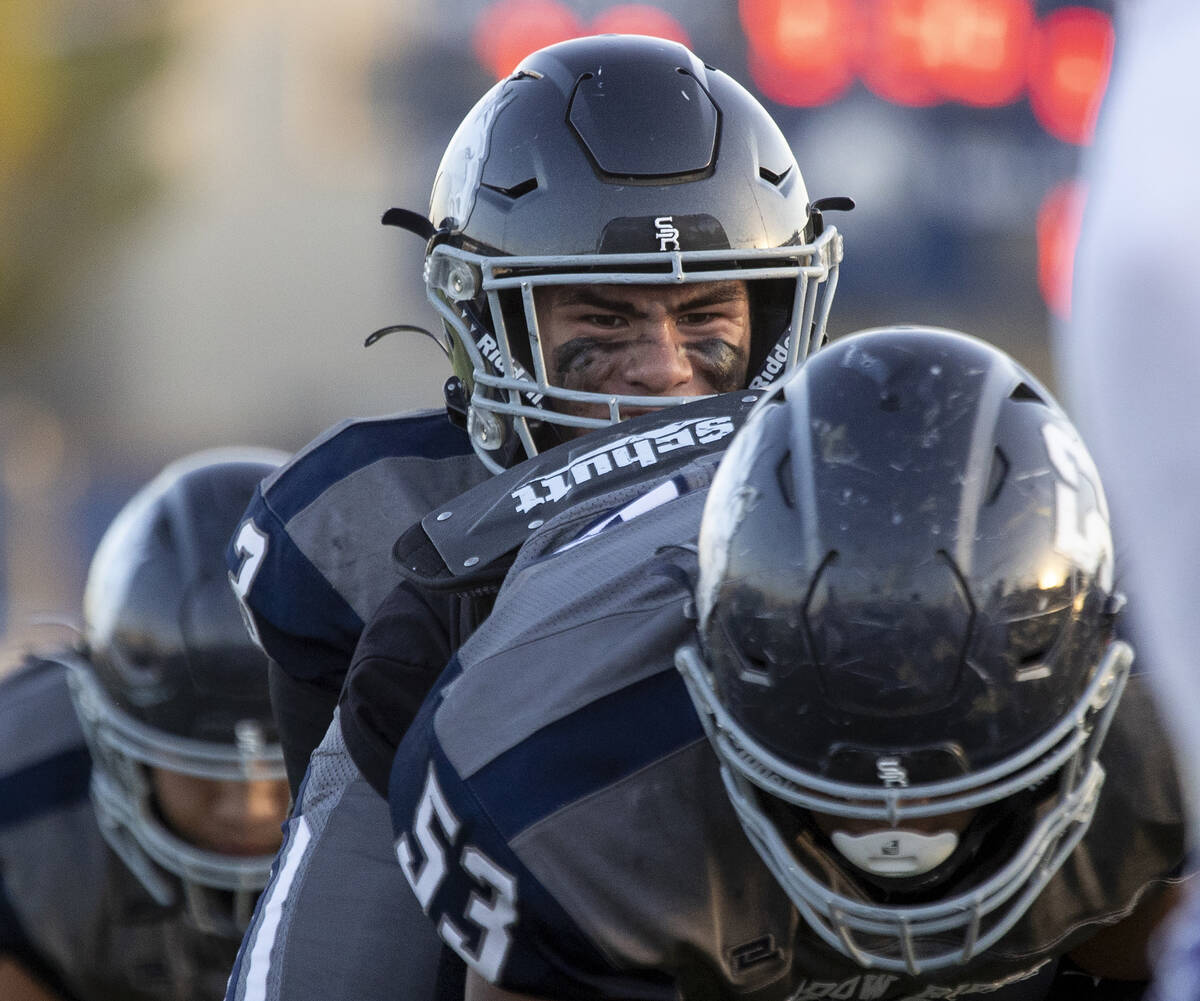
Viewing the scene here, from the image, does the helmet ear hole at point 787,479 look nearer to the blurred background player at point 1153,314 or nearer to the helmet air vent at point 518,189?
the blurred background player at point 1153,314

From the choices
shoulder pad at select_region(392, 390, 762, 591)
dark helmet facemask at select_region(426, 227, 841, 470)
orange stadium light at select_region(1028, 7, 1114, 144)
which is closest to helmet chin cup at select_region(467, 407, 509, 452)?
dark helmet facemask at select_region(426, 227, 841, 470)

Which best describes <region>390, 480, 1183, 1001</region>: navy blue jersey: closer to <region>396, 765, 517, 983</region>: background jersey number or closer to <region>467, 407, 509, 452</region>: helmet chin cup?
<region>396, 765, 517, 983</region>: background jersey number

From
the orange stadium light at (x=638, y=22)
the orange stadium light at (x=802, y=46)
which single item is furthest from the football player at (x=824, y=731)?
the orange stadium light at (x=802, y=46)

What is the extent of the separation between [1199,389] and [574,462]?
3.47 ft

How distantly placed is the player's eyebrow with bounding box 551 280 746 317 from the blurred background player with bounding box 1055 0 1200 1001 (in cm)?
134

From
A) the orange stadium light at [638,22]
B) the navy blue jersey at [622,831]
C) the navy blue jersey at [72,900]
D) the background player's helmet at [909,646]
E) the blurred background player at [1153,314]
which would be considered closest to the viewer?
the blurred background player at [1153,314]

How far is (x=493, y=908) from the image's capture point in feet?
4.87

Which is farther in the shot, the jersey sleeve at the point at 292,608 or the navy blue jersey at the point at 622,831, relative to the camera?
the jersey sleeve at the point at 292,608

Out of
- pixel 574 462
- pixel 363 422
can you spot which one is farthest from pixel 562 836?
pixel 363 422

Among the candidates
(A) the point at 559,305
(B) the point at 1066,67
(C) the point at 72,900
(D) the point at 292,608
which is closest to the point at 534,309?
(A) the point at 559,305

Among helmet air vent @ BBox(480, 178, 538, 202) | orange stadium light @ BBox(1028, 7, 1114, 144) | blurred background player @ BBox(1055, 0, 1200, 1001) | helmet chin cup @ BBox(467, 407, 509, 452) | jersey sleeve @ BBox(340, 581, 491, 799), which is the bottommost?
orange stadium light @ BBox(1028, 7, 1114, 144)

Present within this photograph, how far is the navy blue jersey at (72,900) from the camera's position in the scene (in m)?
2.61

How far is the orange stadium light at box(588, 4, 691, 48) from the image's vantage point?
10180 mm

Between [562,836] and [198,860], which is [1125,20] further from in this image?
[198,860]
